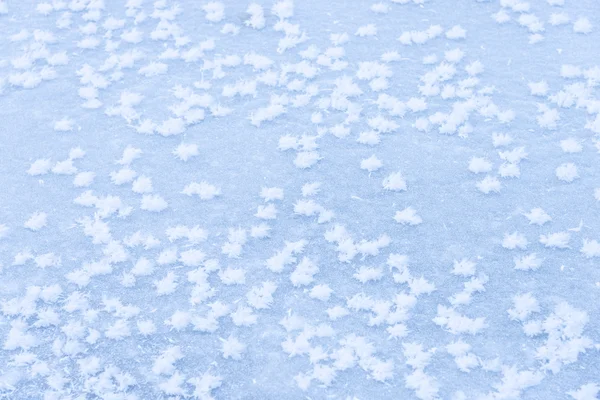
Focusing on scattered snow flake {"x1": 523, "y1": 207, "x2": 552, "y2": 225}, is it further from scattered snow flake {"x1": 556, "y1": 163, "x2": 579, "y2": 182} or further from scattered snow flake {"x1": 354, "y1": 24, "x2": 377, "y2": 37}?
scattered snow flake {"x1": 354, "y1": 24, "x2": 377, "y2": 37}

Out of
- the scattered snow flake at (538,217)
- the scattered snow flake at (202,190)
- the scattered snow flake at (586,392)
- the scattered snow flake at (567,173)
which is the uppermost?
the scattered snow flake at (567,173)

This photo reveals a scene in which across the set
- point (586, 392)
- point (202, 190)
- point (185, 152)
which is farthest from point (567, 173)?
point (185, 152)

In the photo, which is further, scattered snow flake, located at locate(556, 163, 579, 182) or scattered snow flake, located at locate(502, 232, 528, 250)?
scattered snow flake, located at locate(556, 163, 579, 182)

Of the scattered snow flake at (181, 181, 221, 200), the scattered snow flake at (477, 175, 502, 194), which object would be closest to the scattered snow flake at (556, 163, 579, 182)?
the scattered snow flake at (477, 175, 502, 194)

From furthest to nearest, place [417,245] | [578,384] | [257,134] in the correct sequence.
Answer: [257,134]
[417,245]
[578,384]

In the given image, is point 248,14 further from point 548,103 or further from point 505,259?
point 505,259

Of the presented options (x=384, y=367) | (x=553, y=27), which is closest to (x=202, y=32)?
(x=553, y=27)

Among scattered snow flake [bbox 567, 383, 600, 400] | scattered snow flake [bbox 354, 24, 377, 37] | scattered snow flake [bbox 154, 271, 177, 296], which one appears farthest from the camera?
scattered snow flake [bbox 354, 24, 377, 37]

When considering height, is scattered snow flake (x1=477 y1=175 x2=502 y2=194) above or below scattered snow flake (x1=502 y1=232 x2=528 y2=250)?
above

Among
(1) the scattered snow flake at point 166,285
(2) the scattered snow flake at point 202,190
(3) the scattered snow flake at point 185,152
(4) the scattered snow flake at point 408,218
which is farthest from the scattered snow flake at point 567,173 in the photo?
(1) the scattered snow flake at point 166,285

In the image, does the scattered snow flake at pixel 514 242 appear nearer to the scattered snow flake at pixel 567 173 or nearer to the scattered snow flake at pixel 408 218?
the scattered snow flake at pixel 408 218

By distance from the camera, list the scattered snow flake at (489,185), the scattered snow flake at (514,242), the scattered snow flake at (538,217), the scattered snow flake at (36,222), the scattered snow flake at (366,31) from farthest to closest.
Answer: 1. the scattered snow flake at (366,31)
2. the scattered snow flake at (489,185)
3. the scattered snow flake at (36,222)
4. the scattered snow flake at (538,217)
5. the scattered snow flake at (514,242)
